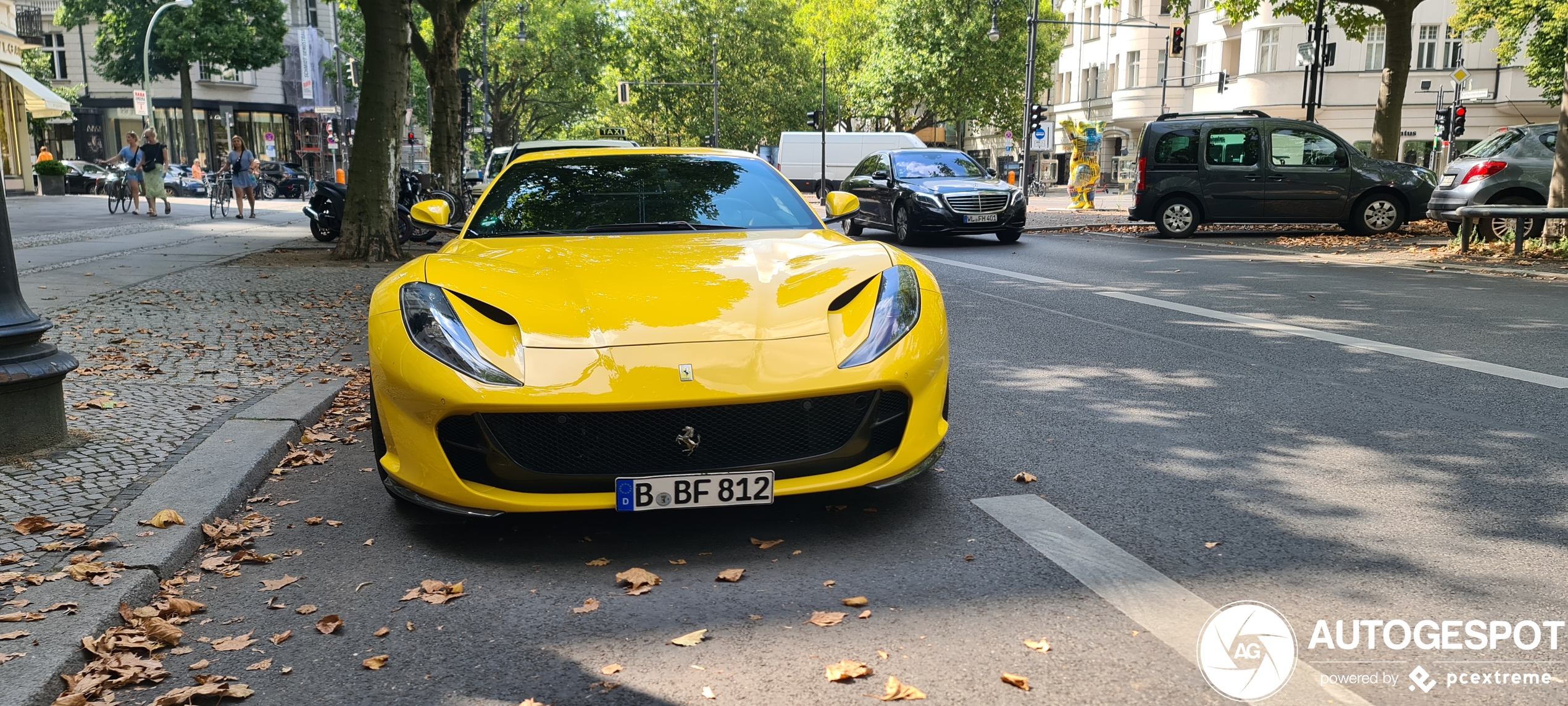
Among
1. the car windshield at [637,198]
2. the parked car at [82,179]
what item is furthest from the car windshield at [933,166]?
the parked car at [82,179]

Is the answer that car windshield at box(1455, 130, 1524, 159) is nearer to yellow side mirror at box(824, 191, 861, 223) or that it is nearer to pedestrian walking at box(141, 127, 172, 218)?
yellow side mirror at box(824, 191, 861, 223)

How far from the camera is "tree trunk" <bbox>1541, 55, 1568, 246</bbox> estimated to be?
13.7 m

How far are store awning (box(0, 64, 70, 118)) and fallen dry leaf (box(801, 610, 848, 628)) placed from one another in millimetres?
37336

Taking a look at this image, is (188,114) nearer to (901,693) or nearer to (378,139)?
(378,139)

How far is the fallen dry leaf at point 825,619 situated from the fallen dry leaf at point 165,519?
224 cm

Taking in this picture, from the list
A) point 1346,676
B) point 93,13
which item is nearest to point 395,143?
point 1346,676

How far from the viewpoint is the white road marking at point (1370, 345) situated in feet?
21.0

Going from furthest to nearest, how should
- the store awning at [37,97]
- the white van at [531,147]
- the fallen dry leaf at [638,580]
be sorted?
the store awning at [37,97], the white van at [531,147], the fallen dry leaf at [638,580]

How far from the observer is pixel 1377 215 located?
1814 cm

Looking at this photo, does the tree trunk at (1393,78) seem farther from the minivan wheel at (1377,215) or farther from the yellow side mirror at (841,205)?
the yellow side mirror at (841,205)

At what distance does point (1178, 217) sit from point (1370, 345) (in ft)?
38.4

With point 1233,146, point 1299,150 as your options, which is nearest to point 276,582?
point 1233,146

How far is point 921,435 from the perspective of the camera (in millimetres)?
3887

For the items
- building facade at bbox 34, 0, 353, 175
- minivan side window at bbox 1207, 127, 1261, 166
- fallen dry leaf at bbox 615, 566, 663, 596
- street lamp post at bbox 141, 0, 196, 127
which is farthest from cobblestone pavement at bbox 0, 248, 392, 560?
building facade at bbox 34, 0, 353, 175
